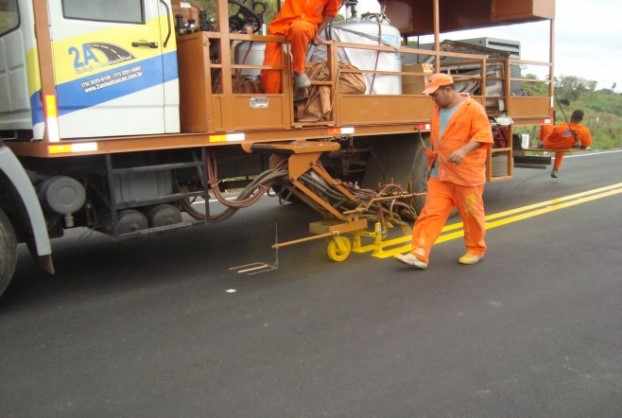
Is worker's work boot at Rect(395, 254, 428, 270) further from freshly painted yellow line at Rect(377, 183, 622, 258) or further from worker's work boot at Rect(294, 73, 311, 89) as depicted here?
worker's work boot at Rect(294, 73, 311, 89)

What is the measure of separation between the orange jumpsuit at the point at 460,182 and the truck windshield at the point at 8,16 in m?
3.38

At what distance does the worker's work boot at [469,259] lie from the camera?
544cm

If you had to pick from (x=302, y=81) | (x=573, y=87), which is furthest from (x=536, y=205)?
(x=573, y=87)

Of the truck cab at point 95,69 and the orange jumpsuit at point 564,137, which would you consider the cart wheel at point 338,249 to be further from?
the orange jumpsuit at point 564,137

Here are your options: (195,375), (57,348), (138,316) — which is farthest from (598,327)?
(57,348)

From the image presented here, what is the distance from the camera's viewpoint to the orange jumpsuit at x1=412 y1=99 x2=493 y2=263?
17.0ft

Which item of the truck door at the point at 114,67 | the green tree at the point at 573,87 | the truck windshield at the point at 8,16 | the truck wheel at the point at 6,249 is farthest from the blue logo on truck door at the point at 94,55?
the green tree at the point at 573,87

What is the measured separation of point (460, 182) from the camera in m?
5.30

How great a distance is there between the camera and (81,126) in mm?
4375

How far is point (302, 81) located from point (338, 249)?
1529mm

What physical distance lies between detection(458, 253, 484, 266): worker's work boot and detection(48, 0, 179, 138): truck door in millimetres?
2687

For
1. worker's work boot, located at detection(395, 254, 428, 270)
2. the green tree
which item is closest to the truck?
worker's work boot, located at detection(395, 254, 428, 270)

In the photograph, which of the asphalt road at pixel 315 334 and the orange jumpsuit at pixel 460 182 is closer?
the asphalt road at pixel 315 334

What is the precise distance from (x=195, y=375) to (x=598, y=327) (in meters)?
2.51
